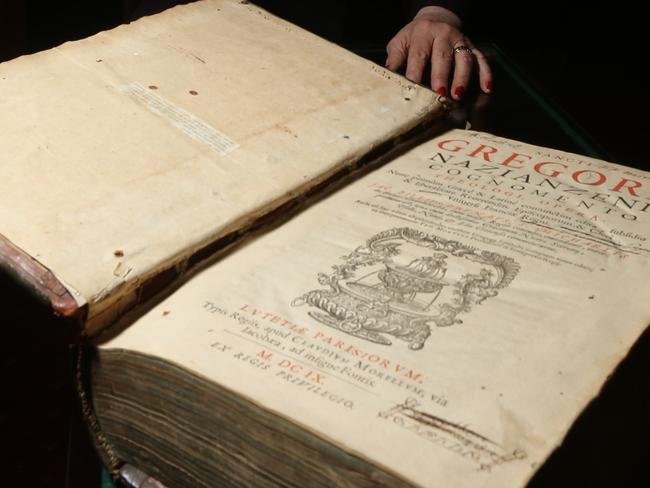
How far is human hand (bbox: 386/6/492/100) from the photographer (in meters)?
1.20

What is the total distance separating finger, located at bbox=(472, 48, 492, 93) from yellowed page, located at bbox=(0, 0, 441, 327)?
225mm

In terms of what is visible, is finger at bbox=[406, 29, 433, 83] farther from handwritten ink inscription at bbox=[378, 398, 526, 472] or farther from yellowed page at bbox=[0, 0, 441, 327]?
handwritten ink inscription at bbox=[378, 398, 526, 472]

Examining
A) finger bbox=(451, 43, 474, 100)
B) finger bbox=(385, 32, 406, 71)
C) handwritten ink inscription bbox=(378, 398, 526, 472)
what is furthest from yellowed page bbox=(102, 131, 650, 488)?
finger bbox=(385, 32, 406, 71)

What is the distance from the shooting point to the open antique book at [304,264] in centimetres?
56

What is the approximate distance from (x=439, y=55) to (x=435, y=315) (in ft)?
2.13

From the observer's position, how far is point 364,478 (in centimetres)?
52

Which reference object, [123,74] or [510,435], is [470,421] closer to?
[510,435]

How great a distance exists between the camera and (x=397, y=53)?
4.20ft

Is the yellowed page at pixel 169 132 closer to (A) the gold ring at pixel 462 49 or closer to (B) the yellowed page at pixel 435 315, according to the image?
(B) the yellowed page at pixel 435 315

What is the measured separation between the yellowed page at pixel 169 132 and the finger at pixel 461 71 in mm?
166

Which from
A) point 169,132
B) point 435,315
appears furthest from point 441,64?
point 435,315

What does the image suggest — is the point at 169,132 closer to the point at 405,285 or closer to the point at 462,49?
the point at 405,285

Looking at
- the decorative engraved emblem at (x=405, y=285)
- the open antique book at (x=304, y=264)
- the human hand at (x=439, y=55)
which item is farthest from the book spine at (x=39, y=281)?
the human hand at (x=439, y=55)

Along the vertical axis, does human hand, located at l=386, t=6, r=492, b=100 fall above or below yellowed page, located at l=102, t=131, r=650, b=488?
below
